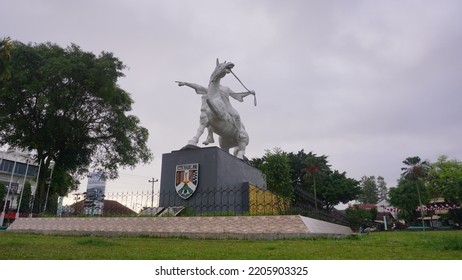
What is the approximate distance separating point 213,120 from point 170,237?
5241 mm

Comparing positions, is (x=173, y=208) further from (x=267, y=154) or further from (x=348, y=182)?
(x=348, y=182)

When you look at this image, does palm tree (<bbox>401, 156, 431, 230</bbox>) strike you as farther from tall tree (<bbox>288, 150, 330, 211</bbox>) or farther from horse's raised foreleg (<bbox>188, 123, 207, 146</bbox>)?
horse's raised foreleg (<bbox>188, 123, 207, 146</bbox>)

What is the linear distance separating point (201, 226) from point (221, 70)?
5754 mm

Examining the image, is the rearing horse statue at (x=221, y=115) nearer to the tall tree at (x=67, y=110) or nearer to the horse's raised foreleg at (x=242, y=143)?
the horse's raised foreleg at (x=242, y=143)

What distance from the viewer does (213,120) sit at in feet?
43.9

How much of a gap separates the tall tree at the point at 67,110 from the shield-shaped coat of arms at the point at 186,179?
1114cm

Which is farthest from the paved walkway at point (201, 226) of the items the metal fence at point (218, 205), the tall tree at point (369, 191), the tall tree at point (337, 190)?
the tall tree at point (369, 191)

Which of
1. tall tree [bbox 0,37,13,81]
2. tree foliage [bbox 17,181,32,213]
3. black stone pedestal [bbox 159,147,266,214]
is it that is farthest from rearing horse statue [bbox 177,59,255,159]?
→ tree foliage [bbox 17,181,32,213]

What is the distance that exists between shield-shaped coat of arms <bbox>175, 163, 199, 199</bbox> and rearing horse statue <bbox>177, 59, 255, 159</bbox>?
113cm

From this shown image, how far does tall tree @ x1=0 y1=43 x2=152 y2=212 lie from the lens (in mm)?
19703

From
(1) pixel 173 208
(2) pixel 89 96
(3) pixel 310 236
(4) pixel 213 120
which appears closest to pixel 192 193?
(1) pixel 173 208

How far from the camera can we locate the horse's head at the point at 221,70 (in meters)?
12.8

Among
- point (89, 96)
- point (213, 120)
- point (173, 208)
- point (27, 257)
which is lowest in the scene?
point (27, 257)

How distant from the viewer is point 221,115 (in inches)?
518
